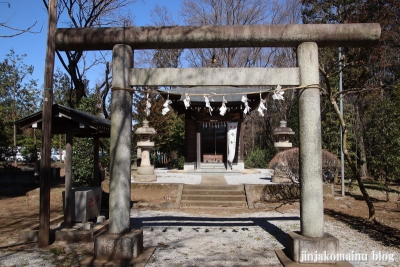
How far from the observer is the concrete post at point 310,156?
4965 mm

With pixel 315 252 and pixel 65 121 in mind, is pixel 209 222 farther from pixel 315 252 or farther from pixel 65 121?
pixel 65 121

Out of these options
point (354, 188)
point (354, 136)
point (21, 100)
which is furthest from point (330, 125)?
point (21, 100)

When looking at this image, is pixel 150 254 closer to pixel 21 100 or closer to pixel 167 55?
pixel 167 55

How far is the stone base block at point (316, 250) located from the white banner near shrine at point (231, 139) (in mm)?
12946

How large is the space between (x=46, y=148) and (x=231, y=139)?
12.7 m

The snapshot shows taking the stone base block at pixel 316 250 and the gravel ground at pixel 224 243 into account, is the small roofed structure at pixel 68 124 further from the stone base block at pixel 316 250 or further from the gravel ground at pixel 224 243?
the stone base block at pixel 316 250

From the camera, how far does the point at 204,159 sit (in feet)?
64.3

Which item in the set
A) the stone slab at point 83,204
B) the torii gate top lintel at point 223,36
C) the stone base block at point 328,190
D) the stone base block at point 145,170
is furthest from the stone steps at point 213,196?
the torii gate top lintel at point 223,36

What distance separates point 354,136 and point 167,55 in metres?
17.7

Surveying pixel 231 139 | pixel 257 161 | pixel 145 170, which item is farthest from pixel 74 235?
pixel 257 161

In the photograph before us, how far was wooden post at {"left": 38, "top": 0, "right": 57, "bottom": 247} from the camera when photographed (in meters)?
6.02

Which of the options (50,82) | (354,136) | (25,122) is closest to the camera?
(50,82)

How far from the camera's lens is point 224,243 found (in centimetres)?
616

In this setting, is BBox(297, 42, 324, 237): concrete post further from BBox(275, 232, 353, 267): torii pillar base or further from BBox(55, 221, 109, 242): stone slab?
BBox(55, 221, 109, 242): stone slab
